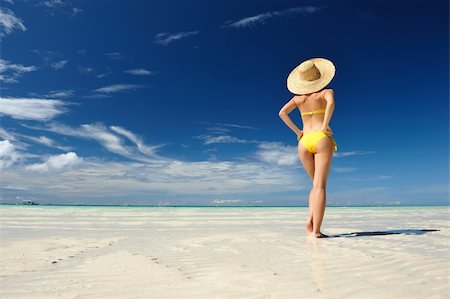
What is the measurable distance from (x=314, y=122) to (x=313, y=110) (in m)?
0.26

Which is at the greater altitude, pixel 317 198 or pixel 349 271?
pixel 317 198

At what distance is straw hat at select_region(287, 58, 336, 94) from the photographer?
682 cm

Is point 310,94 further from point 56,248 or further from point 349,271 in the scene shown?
point 56,248

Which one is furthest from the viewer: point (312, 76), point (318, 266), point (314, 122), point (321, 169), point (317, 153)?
point (312, 76)

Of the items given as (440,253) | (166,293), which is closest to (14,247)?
(166,293)

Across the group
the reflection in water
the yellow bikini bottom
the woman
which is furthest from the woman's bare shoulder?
the reflection in water

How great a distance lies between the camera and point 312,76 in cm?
694

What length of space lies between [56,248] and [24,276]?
1.93 m

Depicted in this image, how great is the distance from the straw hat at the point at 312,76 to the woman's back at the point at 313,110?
0.15 metres

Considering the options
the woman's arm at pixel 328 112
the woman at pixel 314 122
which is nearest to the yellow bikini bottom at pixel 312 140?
the woman at pixel 314 122

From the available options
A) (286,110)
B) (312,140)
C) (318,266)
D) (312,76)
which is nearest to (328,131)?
(312,140)

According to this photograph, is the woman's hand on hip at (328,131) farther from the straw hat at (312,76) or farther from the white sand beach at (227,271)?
the white sand beach at (227,271)

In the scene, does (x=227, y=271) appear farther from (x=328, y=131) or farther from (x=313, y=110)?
(x=313, y=110)

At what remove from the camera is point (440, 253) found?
441 centimetres
